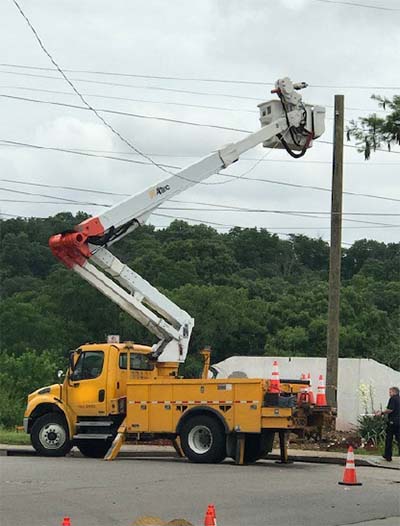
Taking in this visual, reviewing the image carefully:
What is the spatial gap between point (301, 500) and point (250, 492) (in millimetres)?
1052

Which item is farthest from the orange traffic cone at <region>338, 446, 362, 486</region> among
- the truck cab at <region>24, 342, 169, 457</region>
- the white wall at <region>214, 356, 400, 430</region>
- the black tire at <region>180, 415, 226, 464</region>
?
the white wall at <region>214, 356, 400, 430</region>

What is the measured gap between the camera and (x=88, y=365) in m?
21.6

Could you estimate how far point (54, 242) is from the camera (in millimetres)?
21734

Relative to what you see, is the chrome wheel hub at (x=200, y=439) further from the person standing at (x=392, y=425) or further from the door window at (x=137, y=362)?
the person standing at (x=392, y=425)

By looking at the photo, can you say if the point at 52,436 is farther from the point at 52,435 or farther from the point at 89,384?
the point at 89,384

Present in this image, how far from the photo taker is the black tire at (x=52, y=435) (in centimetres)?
2150

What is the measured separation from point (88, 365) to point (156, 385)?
1.78 metres

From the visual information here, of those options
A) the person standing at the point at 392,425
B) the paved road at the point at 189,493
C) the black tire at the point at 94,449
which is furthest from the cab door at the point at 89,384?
the person standing at the point at 392,425

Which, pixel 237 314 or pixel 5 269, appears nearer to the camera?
pixel 237 314

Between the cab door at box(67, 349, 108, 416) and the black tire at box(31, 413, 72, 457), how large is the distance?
1.48 feet

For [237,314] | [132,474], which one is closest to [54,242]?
[132,474]

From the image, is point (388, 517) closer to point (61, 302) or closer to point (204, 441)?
point (204, 441)

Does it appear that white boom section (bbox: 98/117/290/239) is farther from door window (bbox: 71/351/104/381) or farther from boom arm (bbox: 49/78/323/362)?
door window (bbox: 71/351/104/381)

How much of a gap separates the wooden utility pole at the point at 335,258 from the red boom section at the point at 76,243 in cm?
574
